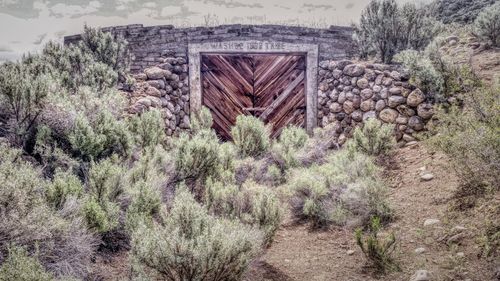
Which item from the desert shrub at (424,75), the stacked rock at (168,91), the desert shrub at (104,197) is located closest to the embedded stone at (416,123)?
the desert shrub at (424,75)

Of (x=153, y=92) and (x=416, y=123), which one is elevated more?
(x=153, y=92)

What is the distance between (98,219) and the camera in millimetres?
3396

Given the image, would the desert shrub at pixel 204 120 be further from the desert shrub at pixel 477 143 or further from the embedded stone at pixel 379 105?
the desert shrub at pixel 477 143

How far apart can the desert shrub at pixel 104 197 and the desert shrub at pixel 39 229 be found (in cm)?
17

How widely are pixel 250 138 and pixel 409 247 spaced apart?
4.10 m

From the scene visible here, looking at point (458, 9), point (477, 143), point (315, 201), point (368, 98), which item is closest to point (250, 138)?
point (315, 201)

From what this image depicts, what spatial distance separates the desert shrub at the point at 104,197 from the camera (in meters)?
3.41

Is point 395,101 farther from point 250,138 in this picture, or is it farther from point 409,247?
point 409,247

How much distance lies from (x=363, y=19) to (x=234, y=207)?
7.07 metres

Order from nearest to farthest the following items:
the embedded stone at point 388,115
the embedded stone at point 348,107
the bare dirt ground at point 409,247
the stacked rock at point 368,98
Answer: the bare dirt ground at point 409,247
the stacked rock at point 368,98
the embedded stone at point 388,115
the embedded stone at point 348,107

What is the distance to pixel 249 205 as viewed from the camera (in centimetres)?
461

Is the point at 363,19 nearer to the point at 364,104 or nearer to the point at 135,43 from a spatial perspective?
the point at 364,104

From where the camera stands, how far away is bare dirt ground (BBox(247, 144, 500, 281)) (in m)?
3.26

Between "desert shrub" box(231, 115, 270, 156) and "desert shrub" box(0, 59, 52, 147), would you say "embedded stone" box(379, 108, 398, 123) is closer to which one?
"desert shrub" box(231, 115, 270, 156)
